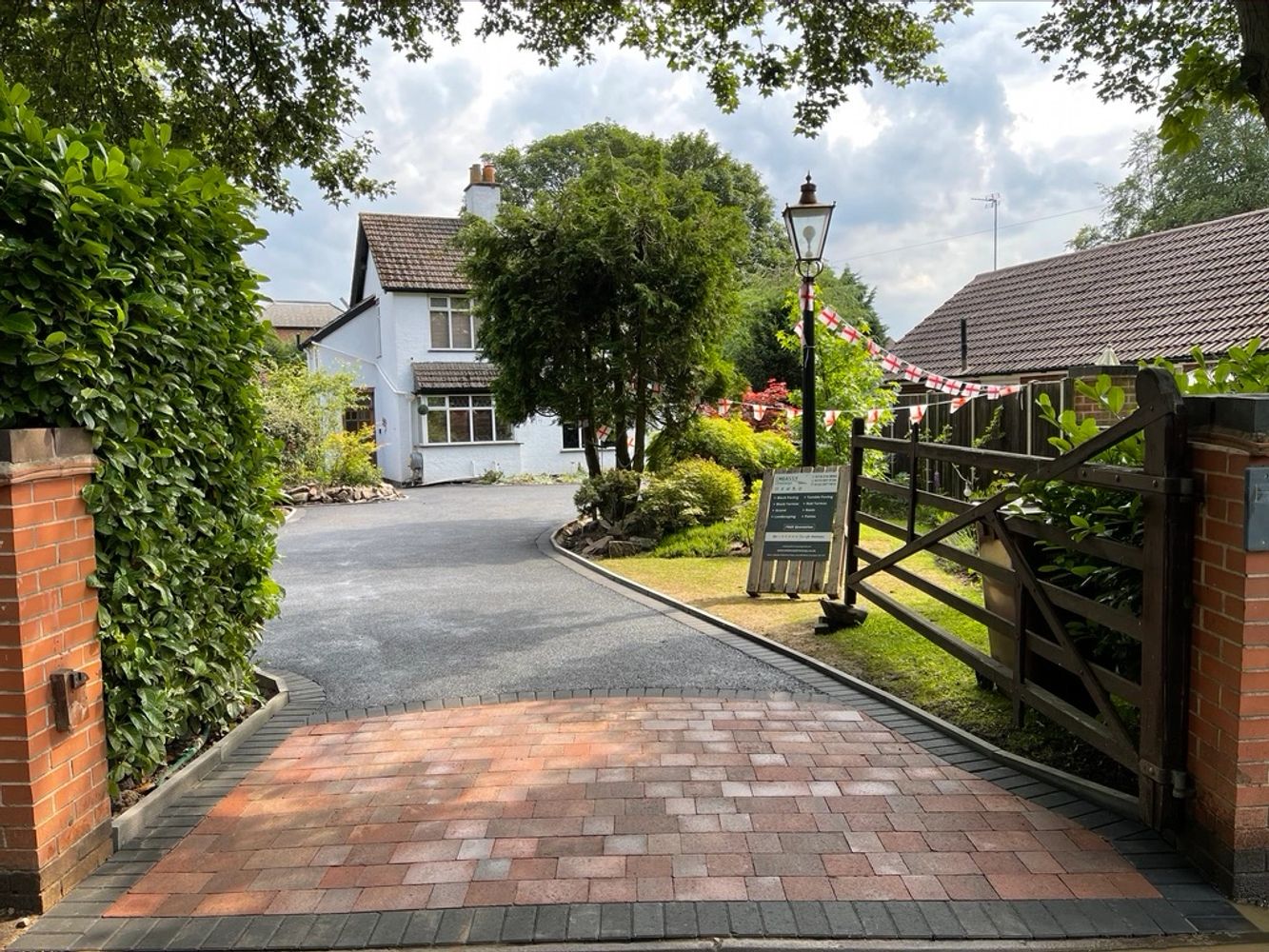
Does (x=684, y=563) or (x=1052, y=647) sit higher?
(x=1052, y=647)

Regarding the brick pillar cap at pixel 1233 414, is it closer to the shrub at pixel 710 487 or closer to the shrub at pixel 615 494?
the shrub at pixel 710 487

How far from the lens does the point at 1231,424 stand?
2852 millimetres

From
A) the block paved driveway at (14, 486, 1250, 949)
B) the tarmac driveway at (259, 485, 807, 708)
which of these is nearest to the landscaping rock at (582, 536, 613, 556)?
the tarmac driveway at (259, 485, 807, 708)

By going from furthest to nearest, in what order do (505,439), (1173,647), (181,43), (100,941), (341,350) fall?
(341,350) < (505,439) < (181,43) < (1173,647) < (100,941)

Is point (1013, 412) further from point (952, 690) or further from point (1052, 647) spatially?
point (1052, 647)

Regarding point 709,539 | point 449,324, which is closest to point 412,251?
point 449,324

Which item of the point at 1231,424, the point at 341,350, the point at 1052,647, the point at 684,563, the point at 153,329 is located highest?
the point at 341,350

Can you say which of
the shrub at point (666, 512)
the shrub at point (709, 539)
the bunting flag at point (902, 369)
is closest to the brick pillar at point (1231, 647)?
the shrub at point (709, 539)

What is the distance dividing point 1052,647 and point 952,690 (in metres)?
1.34

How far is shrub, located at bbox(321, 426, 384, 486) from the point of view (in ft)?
69.8

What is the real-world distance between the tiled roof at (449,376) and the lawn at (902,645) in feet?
52.3

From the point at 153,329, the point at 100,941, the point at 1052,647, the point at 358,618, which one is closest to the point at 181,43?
the point at 358,618

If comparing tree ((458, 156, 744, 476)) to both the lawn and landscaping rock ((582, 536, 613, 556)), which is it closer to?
landscaping rock ((582, 536, 613, 556))

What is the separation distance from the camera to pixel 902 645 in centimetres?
616
